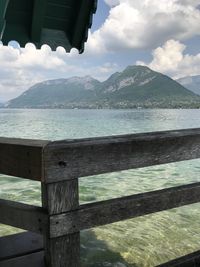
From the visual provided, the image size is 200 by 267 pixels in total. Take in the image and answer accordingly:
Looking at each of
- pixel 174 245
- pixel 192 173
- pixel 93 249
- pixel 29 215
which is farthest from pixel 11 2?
pixel 192 173

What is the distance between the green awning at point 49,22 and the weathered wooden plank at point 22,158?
2.16 m

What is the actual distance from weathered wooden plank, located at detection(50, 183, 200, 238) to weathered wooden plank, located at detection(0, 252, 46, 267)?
1.10 meters

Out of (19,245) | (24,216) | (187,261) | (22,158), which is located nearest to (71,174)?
(22,158)

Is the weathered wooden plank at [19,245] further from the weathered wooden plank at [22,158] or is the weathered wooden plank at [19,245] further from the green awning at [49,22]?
the green awning at [49,22]

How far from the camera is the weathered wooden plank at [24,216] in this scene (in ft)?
10.4

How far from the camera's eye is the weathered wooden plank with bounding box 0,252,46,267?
4.17 meters

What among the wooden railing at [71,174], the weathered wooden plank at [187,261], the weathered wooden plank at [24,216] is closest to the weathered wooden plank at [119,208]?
the wooden railing at [71,174]

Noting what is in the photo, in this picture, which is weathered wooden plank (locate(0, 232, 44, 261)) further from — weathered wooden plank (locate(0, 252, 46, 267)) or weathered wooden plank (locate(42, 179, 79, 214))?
weathered wooden plank (locate(42, 179, 79, 214))

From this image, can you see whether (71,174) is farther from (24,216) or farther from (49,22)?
(49,22)

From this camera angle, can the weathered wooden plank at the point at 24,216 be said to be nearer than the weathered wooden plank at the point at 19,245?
Yes

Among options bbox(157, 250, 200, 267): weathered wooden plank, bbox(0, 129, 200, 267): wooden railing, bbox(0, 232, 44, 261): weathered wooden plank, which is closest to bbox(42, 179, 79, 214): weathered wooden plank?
bbox(0, 129, 200, 267): wooden railing

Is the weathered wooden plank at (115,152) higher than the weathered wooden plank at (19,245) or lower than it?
higher

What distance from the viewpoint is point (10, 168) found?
10.9ft

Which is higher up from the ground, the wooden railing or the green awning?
the green awning
